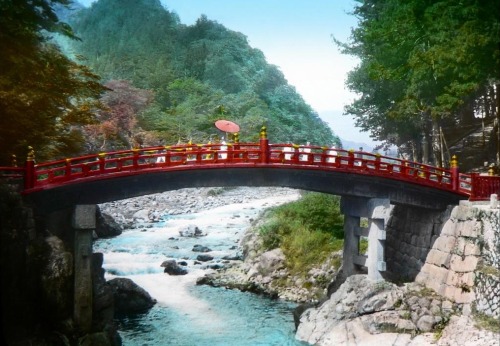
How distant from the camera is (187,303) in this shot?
2562 cm

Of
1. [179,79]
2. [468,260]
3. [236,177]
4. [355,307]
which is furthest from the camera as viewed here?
[179,79]

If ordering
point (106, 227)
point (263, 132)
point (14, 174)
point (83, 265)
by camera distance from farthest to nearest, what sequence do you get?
1. point (106, 227)
2. point (263, 132)
3. point (83, 265)
4. point (14, 174)

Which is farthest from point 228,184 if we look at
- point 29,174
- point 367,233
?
point 29,174

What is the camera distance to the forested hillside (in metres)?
52.0

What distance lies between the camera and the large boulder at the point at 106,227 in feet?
126

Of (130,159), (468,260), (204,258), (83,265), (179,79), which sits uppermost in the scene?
(179,79)

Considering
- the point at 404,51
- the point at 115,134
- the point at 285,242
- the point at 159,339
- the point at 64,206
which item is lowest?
the point at 159,339

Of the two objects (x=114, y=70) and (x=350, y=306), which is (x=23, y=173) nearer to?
(x=350, y=306)

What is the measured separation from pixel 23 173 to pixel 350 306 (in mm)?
13370

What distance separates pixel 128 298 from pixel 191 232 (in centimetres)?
1554

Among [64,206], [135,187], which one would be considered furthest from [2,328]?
[135,187]

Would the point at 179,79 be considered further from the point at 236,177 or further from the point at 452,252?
the point at 452,252

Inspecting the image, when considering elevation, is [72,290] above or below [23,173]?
below

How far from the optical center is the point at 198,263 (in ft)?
107
